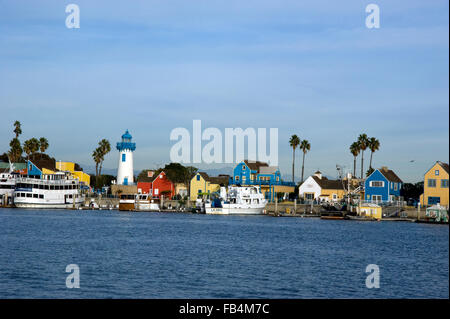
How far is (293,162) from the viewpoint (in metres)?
142

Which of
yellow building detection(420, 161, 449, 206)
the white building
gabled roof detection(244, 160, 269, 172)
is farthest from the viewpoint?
gabled roof detection(244, 160, 269, 172)

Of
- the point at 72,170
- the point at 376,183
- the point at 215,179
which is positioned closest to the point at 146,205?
the point at 215,179

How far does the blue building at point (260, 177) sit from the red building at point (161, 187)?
Result: 18277 mm

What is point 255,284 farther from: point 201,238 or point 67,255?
point 201,238

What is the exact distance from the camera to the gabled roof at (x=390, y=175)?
104m

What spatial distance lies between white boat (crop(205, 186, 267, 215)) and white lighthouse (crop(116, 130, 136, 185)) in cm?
2477

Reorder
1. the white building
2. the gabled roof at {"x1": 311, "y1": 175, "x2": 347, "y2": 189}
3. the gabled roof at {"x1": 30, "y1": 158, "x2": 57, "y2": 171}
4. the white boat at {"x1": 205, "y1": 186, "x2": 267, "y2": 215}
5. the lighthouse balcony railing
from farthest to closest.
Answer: the lighthouse balcony railing, the gabled roof at {"x1": 30, "y1": 158, "x2": 57, "y2": 171}, the gabled roof at {"x1": 311, "y1": 175, "x2": 347, "y2": 189}, the white building, the white boat at {"x1": 205, "y1": 186, "x2": 267, "y2": 215}

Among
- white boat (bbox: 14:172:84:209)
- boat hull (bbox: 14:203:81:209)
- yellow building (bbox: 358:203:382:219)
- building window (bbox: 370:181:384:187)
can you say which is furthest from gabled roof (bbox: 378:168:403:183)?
boat hull (bbox: 14:203:81:209)

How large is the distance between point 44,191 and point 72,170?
1975 centimetres

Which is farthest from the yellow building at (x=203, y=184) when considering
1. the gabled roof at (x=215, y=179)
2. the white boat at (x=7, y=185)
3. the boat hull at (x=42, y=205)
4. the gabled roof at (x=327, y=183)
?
the white boat at (x=7, y=185)

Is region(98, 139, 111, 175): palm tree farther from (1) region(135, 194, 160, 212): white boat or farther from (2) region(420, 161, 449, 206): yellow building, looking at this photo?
(2) region(420, 161, 449, 206): yellow building

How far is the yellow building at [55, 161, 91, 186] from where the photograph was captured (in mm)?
128775

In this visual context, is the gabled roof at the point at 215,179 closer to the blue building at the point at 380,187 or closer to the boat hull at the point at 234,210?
the boat hull at the point at 234,210
